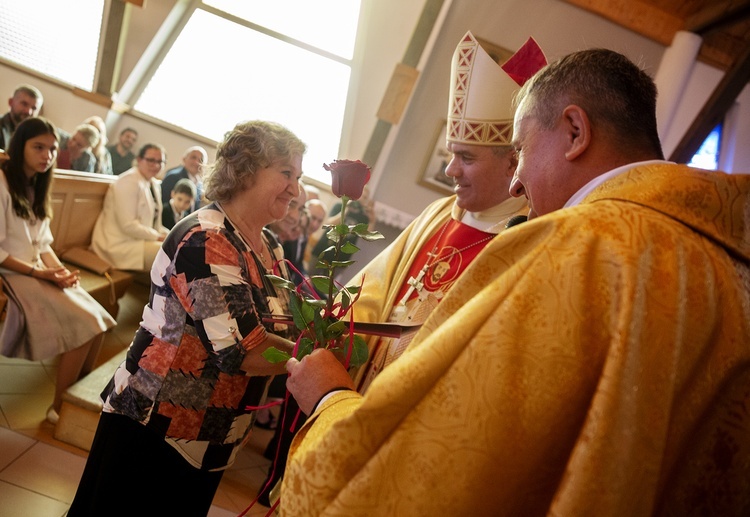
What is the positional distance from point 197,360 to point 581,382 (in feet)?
4.32

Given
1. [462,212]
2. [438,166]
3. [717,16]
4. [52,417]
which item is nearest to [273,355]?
[462,212]

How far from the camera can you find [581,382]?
0.88m

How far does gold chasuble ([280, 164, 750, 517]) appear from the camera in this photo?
855mm

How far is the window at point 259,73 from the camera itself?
8742 mm

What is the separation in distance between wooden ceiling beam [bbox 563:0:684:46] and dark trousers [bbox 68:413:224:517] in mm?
6293

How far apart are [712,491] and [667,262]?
1.15ft

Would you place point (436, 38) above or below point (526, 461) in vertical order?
above

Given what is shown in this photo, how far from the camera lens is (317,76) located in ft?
29.8

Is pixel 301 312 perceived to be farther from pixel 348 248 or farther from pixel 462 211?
pixel 462 211

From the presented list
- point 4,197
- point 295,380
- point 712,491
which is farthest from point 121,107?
point 712,491

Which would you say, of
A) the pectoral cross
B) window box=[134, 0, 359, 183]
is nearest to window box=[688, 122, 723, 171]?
window box=[134, 0, 359, 183]

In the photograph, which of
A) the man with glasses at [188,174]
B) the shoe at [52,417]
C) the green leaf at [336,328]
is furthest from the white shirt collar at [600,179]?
the man with glasses at [188,174]

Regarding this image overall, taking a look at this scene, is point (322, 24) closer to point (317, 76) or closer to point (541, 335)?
point (317, 76)

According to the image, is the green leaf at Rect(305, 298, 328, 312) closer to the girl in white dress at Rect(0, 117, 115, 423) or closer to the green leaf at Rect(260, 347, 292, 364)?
the green leaf at Rect(260, 347, 292, 364)
